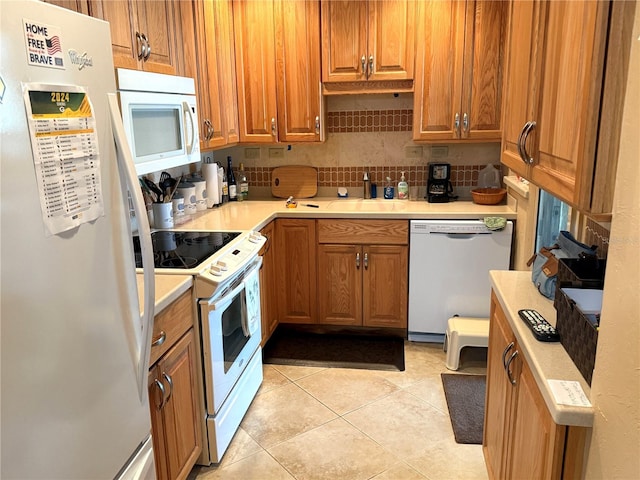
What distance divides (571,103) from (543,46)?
0.32m

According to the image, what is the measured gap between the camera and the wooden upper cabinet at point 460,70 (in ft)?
10.6

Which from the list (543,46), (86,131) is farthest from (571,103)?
(86,131)

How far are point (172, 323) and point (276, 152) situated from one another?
2312mm

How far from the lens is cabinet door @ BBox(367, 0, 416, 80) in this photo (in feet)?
10.8

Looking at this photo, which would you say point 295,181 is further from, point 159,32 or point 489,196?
point 159,32

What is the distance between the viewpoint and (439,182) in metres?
3.66

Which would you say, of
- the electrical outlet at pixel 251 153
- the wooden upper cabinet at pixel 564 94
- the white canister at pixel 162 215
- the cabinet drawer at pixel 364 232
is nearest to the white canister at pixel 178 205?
the white canister at pixel 162 215

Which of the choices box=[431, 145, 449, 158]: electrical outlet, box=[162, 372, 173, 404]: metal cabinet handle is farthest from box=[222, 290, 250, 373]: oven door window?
box=[431, 145, 449, 158]: electrical outlet

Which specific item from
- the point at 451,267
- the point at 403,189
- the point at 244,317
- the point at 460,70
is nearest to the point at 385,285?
the point at 451,267

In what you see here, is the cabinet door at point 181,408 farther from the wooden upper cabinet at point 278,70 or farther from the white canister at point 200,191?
the wooden upper cabinet at point 278,70

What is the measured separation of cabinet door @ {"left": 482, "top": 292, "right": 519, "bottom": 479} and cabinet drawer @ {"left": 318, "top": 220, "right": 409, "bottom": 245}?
139 centimetres

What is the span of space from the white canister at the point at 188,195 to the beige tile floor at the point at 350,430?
1102mm

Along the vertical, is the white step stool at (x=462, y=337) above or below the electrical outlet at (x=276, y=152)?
below

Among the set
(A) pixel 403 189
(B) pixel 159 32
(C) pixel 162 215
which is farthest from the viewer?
(A) pixel 403 189
